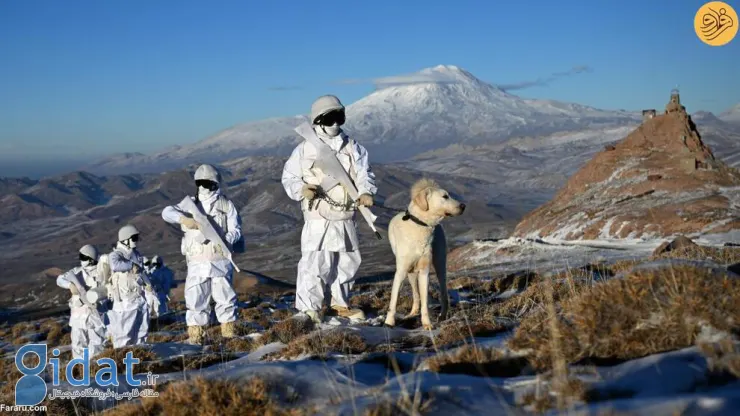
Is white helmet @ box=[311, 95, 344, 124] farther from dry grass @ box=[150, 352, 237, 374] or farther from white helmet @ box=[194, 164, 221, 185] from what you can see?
dry grass @ box=[150, 352, 237, 374]

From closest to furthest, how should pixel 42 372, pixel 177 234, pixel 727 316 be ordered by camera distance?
1. pixel 727 316
2. pixel 42 372
3. pixel 177 234

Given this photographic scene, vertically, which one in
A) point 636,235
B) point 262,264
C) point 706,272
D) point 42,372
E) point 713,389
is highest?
point 706,272

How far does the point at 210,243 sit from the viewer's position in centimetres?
1091

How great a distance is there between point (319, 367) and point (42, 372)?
525cm

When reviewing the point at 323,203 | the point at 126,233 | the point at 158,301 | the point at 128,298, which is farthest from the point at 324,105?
the point at 158,301

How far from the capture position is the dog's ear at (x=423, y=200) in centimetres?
826

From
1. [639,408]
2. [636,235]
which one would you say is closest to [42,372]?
[639,408]

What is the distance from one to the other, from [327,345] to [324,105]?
3953 mm

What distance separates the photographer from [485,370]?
16.9 feet

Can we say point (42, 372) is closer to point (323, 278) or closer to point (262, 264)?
point (323, 278)

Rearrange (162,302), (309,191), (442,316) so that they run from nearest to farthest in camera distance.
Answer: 1. (442,316)
2. (309,191)
3. (162,302)

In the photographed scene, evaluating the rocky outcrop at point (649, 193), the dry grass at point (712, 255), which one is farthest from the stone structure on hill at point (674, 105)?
the dry grass at point (712, 255)

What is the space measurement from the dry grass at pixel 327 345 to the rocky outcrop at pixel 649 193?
71.8ft

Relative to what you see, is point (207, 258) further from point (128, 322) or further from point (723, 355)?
point (723, 355)
